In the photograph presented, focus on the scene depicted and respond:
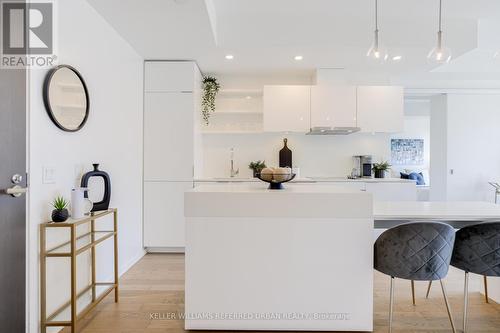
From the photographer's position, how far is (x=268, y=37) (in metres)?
3.50

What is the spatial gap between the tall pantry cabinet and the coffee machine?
250cm

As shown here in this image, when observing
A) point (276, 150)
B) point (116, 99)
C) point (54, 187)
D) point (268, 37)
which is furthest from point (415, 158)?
point (54, 187)

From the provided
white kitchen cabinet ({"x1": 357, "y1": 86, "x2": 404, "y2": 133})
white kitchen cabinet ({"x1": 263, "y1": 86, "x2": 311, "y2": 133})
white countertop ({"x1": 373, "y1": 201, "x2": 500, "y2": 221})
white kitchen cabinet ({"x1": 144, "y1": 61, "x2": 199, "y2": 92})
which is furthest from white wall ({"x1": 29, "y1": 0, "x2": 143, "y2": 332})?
white kitchen cabinet ({"x1": 357, "y1": 86, "x2": 404, "y2": 133})

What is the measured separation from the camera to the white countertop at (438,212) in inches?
81.7

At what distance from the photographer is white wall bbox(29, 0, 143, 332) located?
6.43 ft

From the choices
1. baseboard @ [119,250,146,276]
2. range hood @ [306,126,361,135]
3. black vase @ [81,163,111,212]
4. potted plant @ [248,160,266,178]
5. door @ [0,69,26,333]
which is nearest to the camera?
door @ [0,69,26,333]

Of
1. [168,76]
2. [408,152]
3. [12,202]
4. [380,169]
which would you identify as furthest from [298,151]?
[408,152]

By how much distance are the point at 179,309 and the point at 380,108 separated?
3649 millimetres

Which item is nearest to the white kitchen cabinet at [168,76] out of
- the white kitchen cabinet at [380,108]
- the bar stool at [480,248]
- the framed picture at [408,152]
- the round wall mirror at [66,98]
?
the round wall mirror at [66,98]

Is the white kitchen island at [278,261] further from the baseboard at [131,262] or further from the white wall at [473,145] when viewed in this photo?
the white wall at [473,145]

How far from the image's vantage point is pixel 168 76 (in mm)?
3979

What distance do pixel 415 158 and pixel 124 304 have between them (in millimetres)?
9243

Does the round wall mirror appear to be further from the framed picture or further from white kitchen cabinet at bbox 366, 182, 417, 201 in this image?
the framed picture

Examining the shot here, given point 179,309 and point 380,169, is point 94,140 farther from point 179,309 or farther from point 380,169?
point 380,169
